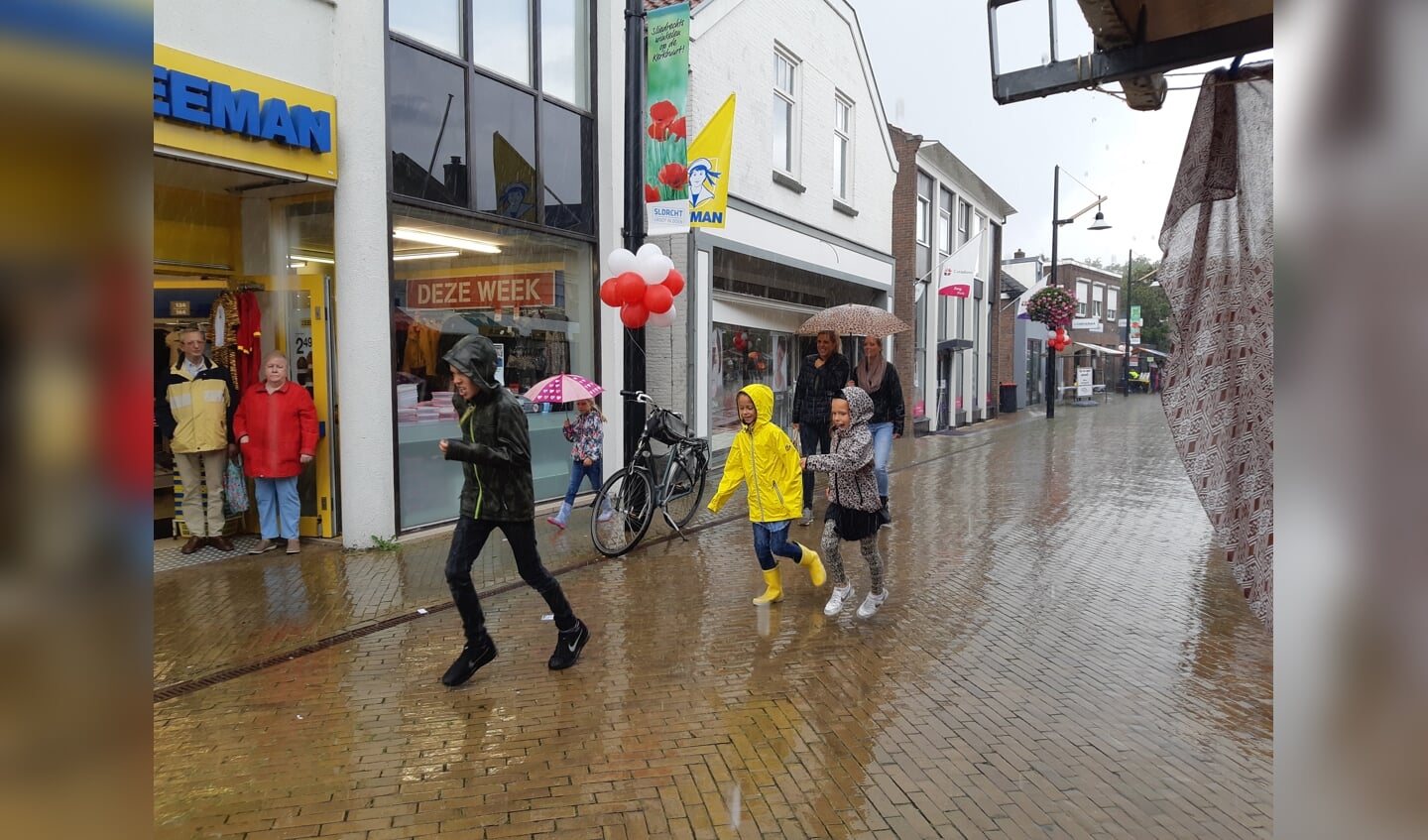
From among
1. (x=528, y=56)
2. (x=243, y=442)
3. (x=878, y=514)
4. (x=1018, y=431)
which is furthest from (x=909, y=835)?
(x=1018, y=431)

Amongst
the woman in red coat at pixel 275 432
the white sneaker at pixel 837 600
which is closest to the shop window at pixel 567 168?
the woman in red coat at pixel 275 432

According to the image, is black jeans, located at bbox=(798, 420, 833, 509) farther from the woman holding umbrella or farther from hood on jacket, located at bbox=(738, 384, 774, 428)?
hood on jacket, located at bbox=(738, 384, 774, 428)

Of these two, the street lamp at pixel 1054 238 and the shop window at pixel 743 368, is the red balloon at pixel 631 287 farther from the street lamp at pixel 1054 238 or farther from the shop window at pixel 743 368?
the street lamp at pixel 1054 238

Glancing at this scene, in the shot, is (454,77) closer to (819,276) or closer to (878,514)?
(878,514)

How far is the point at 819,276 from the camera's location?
55.5ft

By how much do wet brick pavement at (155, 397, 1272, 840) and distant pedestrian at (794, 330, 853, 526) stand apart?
1.71 m

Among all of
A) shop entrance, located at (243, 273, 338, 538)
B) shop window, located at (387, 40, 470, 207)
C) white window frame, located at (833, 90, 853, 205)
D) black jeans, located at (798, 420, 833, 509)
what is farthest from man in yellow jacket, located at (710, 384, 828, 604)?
white window frame, located at (833, 90, 853, 205)

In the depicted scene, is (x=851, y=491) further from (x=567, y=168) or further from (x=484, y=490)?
(x=567, y=168)

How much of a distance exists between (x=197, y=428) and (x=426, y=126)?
3.34m

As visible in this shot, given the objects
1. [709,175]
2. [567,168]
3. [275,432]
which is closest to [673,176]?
[709,175]

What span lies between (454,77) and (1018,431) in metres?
18.0

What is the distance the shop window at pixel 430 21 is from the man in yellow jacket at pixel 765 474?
16.2ft

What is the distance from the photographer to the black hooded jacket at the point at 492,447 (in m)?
4.73

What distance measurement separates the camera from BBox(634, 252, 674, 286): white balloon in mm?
8383
